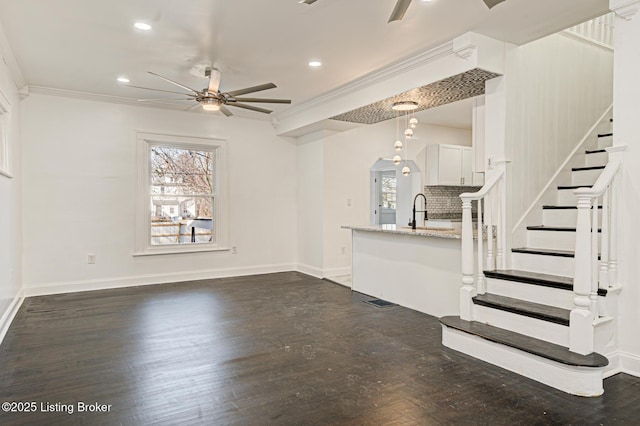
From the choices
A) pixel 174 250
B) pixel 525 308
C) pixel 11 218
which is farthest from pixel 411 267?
pixel 11 218

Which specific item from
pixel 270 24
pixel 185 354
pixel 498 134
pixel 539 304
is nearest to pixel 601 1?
pixel 498 134

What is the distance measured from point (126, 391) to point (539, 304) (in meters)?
2.99

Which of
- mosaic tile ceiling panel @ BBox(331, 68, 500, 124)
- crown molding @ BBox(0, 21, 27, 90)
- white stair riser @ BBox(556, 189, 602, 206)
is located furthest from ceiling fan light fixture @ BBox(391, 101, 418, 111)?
crown molding @ BBox(0, 21, 27, 90)

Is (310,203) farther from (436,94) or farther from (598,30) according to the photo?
(598,30)

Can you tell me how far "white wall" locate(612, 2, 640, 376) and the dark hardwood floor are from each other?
278 millimetres

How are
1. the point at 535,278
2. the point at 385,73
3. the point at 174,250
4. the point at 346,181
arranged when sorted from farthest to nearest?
the point at 346,181
the point at 174,250
the point at 385,73
the point at 535,278

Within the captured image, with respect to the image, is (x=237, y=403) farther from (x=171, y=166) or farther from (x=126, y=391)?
(x=171, y=166)

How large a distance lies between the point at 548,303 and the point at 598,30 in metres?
3.30

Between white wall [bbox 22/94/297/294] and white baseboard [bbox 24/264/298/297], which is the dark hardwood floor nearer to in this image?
white baseboard [bbox 24/264/298/297]

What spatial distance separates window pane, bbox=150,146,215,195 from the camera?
20.0 ft

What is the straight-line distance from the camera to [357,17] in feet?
10.6

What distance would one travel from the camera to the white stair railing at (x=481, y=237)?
3371 millimetres

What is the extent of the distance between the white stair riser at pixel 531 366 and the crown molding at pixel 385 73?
2.50m

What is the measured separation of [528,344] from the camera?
9.11 ft
